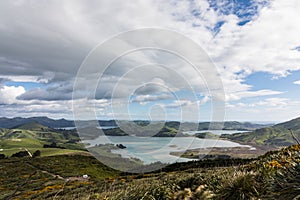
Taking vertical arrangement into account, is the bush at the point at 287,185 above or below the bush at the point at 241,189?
above

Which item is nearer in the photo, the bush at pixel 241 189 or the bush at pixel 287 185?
the bush at pixel 287 185

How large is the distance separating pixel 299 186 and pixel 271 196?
53 centimetres

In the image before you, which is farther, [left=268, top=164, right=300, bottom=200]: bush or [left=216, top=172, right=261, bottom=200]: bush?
[left=216, top=172, right=261, bottom=200]: bush

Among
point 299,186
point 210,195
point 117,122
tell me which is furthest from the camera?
point 117,122

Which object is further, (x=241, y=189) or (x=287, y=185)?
(x=241, y=189)

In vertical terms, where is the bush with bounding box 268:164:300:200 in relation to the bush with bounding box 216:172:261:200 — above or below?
above

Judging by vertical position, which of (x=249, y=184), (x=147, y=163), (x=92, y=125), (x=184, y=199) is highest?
(x=92, y=125)

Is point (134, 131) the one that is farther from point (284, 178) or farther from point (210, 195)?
point (284, 178)

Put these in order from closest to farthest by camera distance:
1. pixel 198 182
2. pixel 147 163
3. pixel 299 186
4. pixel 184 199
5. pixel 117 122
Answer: pixel 299 186
pixel 184 199
pixel 198 182
pixel 117 122
pixel 147 163

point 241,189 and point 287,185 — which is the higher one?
point 287,185

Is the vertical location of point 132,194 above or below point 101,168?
above

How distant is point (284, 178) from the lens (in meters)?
4.22

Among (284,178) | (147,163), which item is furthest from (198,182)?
(147,163)

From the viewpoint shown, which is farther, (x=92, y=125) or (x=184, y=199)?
(x=92, y=125)
